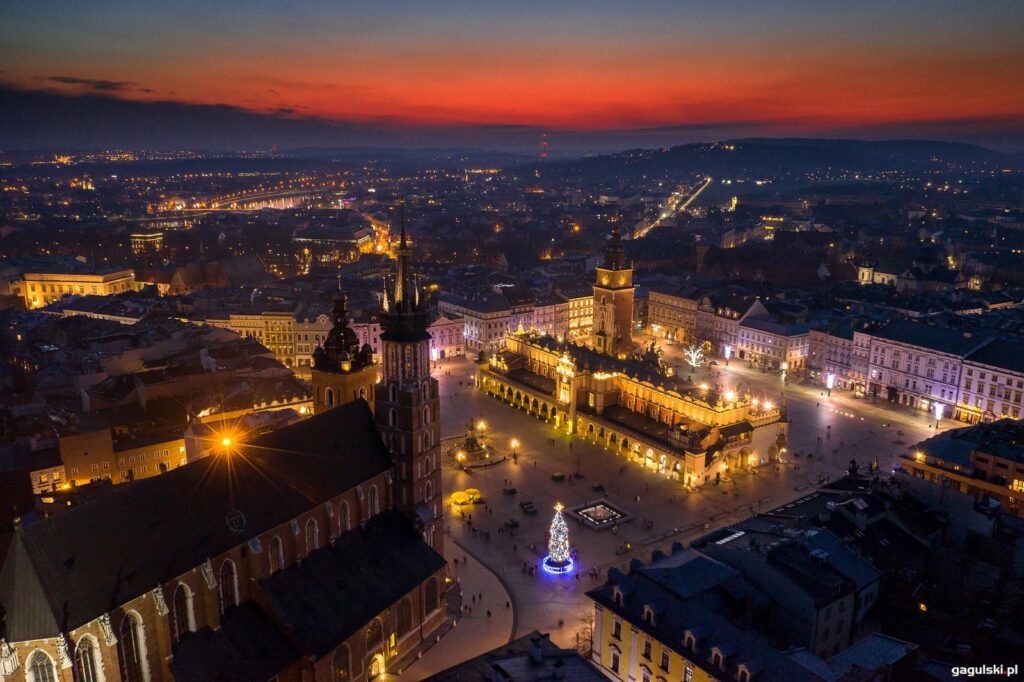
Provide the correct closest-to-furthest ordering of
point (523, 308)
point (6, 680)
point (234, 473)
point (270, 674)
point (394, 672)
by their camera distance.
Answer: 1. point (6, 680)
2. point (270, 674)
3. point (234, 473)
4. point (394, 672)
5. point (523, 308)

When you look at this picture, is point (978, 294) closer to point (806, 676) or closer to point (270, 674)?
point (806, 676)

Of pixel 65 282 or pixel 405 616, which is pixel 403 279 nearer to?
pixel 405 616

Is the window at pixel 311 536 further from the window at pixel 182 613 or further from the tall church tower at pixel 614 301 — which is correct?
the tall church tower at pixel 614 301

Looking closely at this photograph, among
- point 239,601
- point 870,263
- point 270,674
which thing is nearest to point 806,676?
point 270,674

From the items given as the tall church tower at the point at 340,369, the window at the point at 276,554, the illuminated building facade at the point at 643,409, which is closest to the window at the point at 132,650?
the window at the point at 276,554

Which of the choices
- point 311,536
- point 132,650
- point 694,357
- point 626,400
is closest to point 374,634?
point 311,536

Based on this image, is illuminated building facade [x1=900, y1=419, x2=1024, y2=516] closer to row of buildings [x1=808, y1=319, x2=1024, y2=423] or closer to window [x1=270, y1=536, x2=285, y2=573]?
row of buildings [x1=808, y1=319, x2=1024, y2=423]

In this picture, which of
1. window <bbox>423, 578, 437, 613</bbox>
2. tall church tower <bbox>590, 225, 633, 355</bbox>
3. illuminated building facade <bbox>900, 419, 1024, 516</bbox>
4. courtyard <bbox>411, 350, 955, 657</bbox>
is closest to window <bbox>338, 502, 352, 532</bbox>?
window <bbox>423, 578, 437, 613</bbox>
